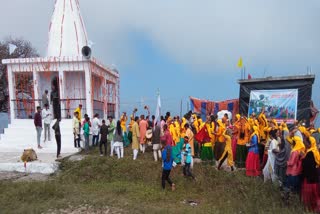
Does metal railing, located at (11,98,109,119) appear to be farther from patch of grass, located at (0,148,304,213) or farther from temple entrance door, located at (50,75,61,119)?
patch of grass, located at (0,148,304,213)

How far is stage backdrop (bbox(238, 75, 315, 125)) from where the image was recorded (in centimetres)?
1349

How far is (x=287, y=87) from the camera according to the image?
45.8ft

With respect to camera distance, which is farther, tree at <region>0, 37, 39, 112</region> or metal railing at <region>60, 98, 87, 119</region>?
tree at <region>0, 37, 39, 112</region>

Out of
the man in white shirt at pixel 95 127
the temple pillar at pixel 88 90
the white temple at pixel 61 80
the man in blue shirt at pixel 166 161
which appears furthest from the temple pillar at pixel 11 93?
the man in blue shirt at pixel 166 161

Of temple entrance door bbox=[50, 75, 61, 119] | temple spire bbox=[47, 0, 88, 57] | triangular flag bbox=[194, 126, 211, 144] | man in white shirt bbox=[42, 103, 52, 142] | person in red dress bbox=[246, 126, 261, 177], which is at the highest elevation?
temple spire bbox=[47, 0, 88, 57]

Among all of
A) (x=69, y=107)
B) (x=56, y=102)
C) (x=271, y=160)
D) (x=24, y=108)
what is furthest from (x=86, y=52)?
(x=271, y=160)

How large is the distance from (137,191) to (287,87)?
8679mm

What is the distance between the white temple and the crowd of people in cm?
162

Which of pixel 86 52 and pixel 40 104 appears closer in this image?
pixel 86 52

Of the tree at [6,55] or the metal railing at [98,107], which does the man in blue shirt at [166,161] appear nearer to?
the metal railing at [98,107]

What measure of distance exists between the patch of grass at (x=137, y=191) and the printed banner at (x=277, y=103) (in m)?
4.91

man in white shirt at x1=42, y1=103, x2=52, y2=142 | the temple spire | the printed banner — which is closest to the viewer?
man in white shirt at x1=42, y1=103, x2=52, y2=142

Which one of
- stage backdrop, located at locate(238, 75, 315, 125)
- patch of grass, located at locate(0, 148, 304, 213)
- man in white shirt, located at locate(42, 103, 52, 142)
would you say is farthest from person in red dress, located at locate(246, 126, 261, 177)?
man in white shirt, located at locate(42, 103, 52, 142)

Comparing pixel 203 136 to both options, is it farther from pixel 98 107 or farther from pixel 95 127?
pixel 98 107
